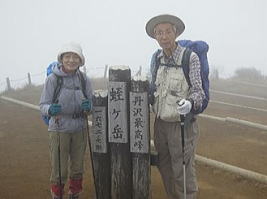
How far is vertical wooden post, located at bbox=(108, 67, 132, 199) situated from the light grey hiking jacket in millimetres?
379

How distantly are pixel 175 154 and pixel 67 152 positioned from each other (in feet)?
4.09

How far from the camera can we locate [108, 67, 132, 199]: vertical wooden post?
12.9 ft

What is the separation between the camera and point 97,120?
412 centimetres

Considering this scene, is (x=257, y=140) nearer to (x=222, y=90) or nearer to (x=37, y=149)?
(x=37, y=149)

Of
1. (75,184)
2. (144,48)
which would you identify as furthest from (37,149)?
(144,48)

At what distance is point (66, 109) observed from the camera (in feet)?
13.1

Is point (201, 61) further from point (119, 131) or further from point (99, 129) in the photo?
point (99, 129)

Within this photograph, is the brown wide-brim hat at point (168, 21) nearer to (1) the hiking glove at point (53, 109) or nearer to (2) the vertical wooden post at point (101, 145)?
(2) the vertical wooden post at point (101, 145)

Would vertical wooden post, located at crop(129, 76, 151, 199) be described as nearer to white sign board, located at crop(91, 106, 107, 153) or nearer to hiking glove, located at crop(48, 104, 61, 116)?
white sign board, located at crop(91, 106, 107, 153)

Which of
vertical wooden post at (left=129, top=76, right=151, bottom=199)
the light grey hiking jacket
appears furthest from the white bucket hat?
vertical wooden post at (left=129, top=76, right=151, bottom=199)

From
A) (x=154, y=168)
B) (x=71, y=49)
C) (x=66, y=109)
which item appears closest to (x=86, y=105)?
(x=66, y=109)

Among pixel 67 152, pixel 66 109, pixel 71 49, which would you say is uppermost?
pixel 71 49

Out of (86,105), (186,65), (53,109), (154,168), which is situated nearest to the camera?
(186,65)

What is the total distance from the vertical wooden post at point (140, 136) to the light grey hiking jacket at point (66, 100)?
0.62 metres
